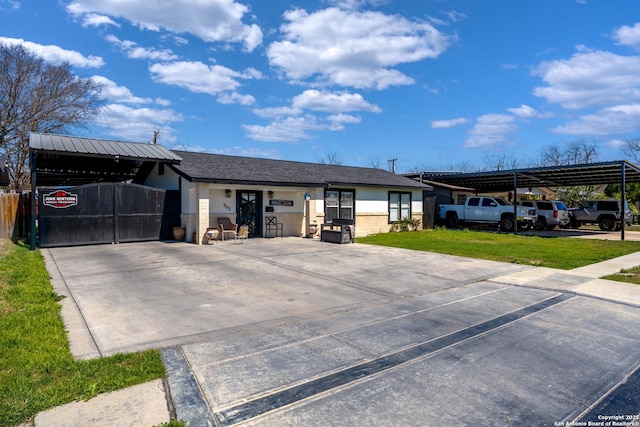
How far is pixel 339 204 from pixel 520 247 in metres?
8.38

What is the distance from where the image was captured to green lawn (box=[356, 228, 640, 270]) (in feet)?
40.4

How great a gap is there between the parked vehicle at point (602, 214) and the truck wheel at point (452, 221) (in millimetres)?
7854

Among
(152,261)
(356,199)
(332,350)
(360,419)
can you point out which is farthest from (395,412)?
(356,199)

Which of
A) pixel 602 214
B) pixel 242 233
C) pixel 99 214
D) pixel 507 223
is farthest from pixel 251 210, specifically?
pixel 602 214

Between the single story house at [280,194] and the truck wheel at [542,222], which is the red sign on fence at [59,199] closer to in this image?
the single story house at [280,194]

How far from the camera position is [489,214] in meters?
23.8

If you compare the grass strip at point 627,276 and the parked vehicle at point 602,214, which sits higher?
the parked vehicle at point 602,214

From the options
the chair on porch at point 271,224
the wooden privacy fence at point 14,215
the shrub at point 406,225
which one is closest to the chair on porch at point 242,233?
the chair on porch at point 271,224

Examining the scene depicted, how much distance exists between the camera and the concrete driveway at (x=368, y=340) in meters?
3.43

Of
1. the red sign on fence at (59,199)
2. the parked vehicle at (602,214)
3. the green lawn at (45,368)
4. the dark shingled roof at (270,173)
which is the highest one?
Answer: the dark shingled roof at (270,173)

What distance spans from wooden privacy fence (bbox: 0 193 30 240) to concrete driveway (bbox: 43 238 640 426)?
7.51 m

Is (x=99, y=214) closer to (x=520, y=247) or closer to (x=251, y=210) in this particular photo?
(x=251, y=210)

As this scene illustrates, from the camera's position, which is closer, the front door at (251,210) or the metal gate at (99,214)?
the metal gate at (99,214)

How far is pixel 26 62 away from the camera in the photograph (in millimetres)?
26875
